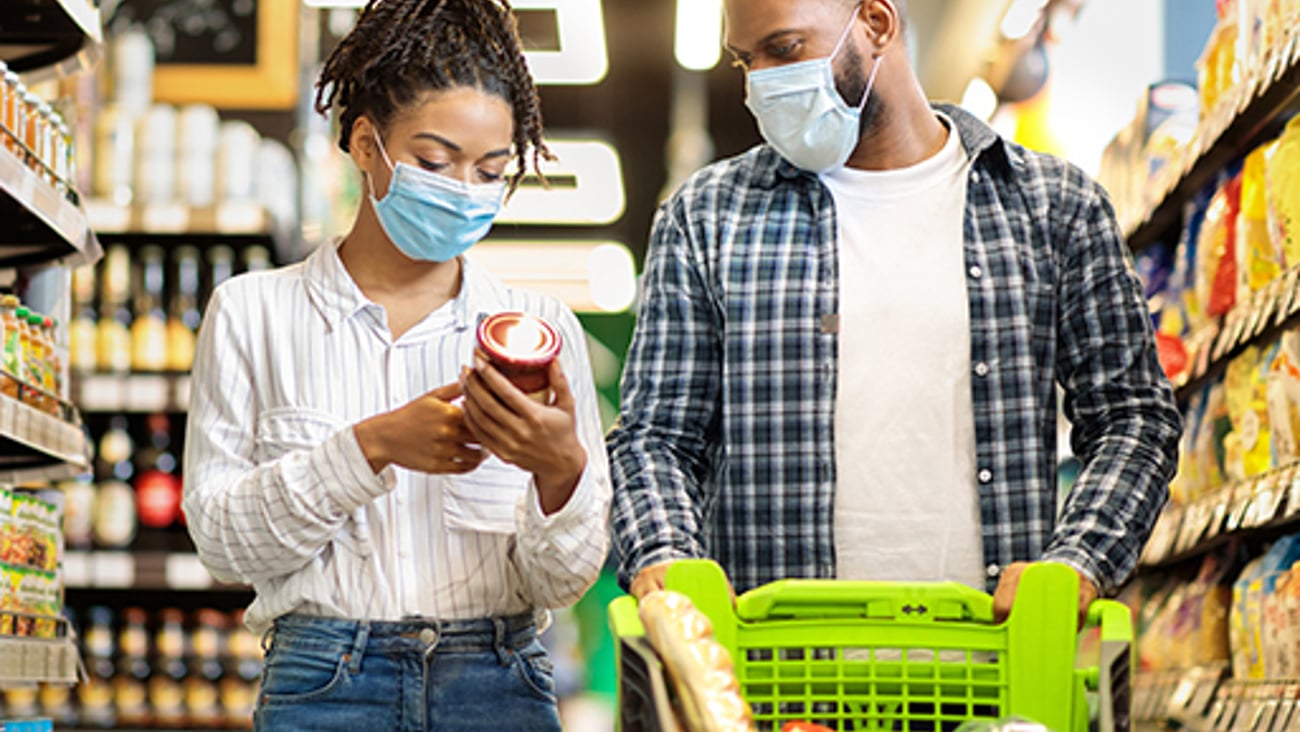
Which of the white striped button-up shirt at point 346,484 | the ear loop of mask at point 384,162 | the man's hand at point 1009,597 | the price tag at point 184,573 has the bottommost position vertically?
the price tag at point 184,573

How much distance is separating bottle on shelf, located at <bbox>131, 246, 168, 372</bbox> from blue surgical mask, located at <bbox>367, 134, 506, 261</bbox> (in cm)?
344

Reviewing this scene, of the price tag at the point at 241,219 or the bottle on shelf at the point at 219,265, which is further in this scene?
the bottle on shelf at the point at 219,265

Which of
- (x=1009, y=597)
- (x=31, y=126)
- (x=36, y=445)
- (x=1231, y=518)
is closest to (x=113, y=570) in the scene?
(x=36, y=445)

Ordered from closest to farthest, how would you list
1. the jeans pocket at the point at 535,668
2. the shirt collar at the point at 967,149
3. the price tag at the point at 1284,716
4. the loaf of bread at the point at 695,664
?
the loaf of bread at the point at 695,664 < the jeans pocket at the point at 535,668 < the shirt collar at the point at 967,149 < the price tag at the point at 1284,716

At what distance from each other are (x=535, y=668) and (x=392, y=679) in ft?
0.64

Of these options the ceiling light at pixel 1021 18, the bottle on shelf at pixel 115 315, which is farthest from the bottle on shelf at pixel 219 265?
the ceiling light at pixel 1021 18

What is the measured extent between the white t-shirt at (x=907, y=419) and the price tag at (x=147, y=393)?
11.7 ft

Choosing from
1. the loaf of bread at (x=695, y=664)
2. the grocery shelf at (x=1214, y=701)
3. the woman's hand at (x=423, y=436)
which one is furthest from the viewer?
the grocery shelf at (x=1214, y=701)

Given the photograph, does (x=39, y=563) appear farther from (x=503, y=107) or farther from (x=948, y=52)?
(x=948, y=52)

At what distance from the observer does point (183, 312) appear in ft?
18.5

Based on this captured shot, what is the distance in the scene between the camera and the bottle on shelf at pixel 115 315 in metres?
5.49

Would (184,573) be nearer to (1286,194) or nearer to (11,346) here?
(11,346)

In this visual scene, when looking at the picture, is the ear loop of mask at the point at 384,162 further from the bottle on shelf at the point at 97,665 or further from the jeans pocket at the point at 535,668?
the bottle on shelf at the point at 97,665

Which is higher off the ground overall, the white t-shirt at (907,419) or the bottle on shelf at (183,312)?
the bottle on shelf at (183,312)
